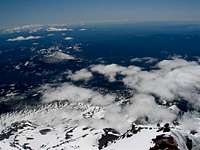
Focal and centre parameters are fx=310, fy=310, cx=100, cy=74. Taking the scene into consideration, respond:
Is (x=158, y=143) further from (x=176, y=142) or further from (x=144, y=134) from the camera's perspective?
(x=144, y=134)

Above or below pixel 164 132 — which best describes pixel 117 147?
below

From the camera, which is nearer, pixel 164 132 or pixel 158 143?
pixel 158 143

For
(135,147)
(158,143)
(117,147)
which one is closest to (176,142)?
(158,143)

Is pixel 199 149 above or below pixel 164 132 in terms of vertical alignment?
below

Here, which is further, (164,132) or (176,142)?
(164,132)

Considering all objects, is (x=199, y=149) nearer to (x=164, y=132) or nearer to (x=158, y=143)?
(x=164, y=132)

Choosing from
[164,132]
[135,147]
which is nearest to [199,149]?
[164,132]

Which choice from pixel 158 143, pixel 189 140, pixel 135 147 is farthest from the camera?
pixel 189 140

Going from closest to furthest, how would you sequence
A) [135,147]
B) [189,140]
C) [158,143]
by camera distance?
[158,143] < [135,147] < [189,140]
